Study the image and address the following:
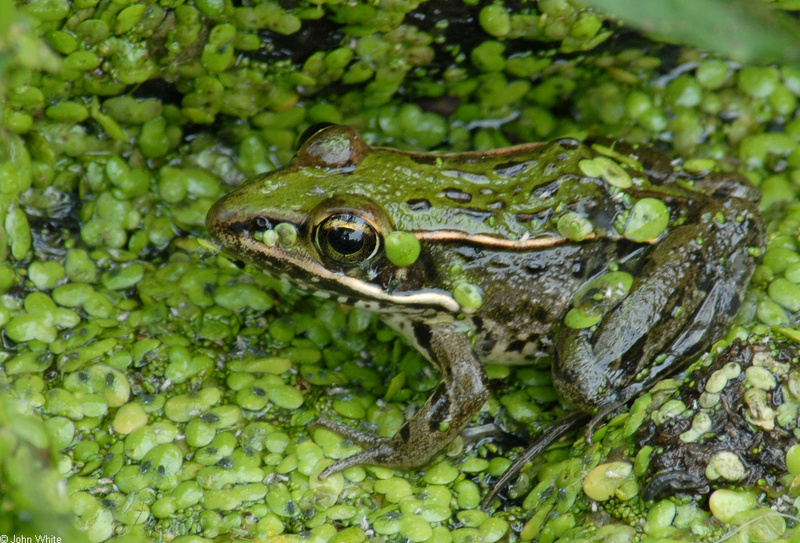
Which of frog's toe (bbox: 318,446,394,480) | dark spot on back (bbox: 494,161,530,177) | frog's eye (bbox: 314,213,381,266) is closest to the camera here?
frog's eye (bbox: 314,213,381,266)

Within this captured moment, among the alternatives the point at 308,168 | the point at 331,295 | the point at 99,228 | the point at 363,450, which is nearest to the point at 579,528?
the point at 363,450

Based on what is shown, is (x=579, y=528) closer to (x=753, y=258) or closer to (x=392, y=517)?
(x=392, y=517)

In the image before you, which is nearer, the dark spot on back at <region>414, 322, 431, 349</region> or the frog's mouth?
the frog's mouth

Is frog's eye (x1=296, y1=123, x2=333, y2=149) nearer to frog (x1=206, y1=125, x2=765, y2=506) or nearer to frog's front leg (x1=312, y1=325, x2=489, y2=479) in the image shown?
frog (x1=206, y1=125, x2=765, y2=506)

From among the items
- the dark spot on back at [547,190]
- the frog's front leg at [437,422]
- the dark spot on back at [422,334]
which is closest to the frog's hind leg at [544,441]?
the frog's front leg at [437,422]

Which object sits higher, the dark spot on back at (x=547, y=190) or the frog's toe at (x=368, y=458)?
the dark spot on back at (x=547, y=190)

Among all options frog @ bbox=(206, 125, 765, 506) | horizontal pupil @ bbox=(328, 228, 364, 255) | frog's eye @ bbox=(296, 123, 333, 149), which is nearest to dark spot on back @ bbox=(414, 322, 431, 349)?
frog @ bbox=(206, 125, 765, 506)

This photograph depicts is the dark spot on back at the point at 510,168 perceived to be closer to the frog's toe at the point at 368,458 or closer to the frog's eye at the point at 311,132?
the frog's eye at the point at 311,132

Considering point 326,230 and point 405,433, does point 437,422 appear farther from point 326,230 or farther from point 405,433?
point 326,230

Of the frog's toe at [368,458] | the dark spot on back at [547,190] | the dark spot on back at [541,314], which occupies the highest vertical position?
the dark spot on back at [547,190]
